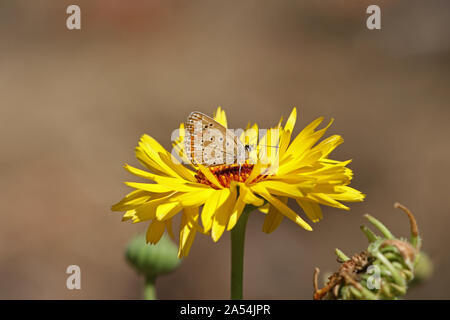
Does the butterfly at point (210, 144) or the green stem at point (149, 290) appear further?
the green stem at point (149, 290)

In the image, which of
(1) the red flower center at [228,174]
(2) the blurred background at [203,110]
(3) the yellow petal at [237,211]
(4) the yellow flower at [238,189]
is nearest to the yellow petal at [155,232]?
(4) the yellow flower at [238,189]

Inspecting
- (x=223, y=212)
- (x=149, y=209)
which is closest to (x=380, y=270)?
(x=223, y=212)

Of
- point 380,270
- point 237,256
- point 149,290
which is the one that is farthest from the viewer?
point 149,290

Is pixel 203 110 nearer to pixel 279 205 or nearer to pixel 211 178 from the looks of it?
pixel 211 178

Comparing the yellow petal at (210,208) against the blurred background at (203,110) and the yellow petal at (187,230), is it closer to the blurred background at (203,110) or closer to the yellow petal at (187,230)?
the yellow petal at (187,230)

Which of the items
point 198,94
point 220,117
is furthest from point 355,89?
point 220,117

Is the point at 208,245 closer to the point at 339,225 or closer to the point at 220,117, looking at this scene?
the point at 339,225

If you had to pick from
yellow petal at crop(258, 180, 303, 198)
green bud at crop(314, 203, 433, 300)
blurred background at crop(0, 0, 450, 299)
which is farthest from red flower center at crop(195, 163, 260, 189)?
blurred background at crop(0, 0, 450, 299)
